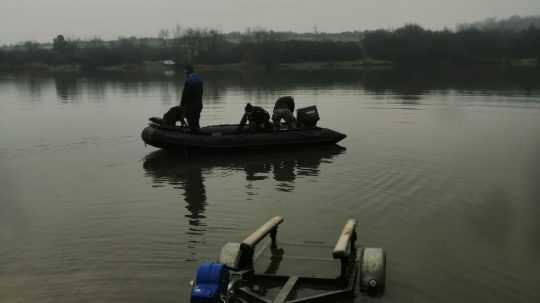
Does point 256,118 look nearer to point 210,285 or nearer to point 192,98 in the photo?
point 192,98

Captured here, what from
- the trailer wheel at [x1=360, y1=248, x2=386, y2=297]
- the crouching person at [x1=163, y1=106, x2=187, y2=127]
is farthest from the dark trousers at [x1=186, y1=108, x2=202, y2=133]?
the trailer wheel at [x1=360, y1=248, x2=386, y2=297]

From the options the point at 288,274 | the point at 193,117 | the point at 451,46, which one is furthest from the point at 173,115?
the point at 451,46

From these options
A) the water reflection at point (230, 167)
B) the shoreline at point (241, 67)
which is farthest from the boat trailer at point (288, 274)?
the shoreline at point (241, 67)

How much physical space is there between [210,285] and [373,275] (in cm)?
209

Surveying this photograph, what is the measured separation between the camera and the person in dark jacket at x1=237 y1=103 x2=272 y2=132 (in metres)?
15.1

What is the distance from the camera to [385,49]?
4338 inches

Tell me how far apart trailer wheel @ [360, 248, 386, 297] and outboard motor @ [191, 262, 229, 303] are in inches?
69.9

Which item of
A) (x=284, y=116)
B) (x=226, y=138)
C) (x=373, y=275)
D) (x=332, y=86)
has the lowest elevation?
(x=373, y=275)

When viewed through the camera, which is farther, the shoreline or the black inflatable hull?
the shoreline

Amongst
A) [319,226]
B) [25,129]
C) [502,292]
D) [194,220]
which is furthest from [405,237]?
[25,129]

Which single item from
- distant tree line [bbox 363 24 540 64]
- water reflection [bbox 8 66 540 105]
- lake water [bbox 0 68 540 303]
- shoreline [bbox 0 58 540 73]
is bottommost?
lake water [bbox 0 68 540 303]

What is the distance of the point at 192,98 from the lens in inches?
598

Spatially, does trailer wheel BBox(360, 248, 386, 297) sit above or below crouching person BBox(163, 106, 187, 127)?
below

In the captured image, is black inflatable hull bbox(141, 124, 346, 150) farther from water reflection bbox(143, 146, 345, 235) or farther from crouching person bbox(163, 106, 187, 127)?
crouching person bbox(163, 106, 187, 127)
